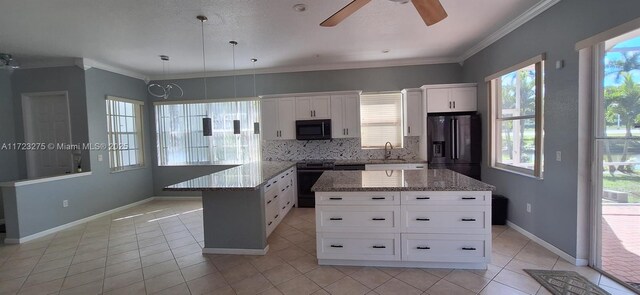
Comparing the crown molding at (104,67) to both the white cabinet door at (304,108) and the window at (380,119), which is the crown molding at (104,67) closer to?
the white cabinet door at (304,108)

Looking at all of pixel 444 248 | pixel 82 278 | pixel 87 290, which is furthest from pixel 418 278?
pixel 82 278

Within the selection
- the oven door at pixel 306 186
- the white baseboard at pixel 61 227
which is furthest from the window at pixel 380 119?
the white baseboard at pixel 61 227

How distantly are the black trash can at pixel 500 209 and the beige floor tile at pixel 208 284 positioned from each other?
3566mm

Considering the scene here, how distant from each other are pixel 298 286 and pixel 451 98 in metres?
3.82

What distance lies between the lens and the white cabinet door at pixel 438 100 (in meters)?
4.54

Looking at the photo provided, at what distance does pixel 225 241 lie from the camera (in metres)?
3.09

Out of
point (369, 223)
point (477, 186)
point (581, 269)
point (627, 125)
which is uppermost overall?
point (627, 125)

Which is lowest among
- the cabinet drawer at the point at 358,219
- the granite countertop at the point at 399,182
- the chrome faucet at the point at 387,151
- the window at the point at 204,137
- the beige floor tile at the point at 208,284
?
the beige floor tile at the point at 208,284

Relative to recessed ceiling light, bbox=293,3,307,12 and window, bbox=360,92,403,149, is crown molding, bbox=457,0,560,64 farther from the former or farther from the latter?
recessed ceiling light, bbox=293,3,307,12

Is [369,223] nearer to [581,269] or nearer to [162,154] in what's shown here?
[581,269]

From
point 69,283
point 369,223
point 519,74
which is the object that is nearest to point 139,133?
point 69,283

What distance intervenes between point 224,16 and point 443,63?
13.0 feet

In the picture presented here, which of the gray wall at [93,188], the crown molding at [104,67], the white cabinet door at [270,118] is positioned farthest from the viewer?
the white cabinet door at [270,118]

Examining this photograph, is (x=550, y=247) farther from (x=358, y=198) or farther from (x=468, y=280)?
(x=358, y=198)
